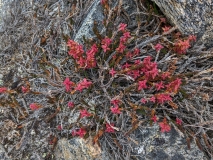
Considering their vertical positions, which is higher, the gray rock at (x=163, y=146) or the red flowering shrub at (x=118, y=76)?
the red flowering shrub at (x=118, y=76)

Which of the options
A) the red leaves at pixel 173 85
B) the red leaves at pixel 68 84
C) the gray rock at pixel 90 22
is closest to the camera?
the red leaves at pixel 173 85

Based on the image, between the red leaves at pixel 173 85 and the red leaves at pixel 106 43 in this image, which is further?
the red leaves at pixel 106 43

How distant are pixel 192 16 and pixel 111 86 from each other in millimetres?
1158

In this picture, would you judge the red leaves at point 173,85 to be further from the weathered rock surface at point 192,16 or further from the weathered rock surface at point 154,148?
the weathered rock surface at point 192,16

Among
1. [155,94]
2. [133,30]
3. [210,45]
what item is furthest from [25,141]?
[210,45]

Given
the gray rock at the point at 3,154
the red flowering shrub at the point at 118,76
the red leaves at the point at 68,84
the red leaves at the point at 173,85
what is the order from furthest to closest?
the gray rock at the point at 3,154 < the red leaves at the point at 68,84 < the red flowering shrub at the point at 118,76 < the red leaves at the point at 173,85

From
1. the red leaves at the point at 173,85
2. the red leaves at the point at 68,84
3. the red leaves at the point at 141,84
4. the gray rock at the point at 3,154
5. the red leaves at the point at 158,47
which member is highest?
the red leaves at the point at 68,84

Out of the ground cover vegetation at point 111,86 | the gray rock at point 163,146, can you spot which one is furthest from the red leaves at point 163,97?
the gray rock at point 163,146

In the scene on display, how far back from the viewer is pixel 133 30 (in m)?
3.69

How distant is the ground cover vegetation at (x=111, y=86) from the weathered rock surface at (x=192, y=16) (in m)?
0.11

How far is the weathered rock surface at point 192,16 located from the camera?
10.0 ft

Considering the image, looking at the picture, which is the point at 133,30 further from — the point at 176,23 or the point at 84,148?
the point at 84,148

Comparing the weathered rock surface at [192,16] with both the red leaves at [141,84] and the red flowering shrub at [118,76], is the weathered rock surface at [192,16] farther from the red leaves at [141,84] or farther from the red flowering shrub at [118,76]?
the red leaves at [141,84]

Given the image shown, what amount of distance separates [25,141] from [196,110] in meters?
1.98
